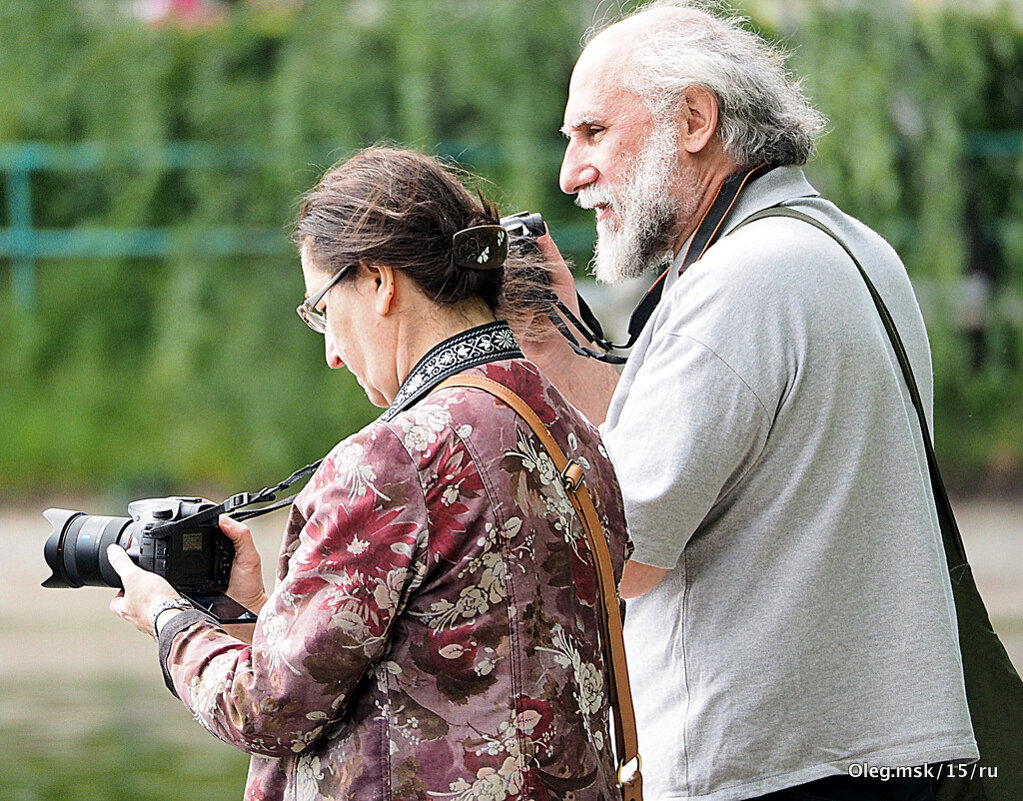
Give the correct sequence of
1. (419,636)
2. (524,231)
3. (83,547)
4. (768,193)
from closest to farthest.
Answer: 1. (419,636)
2. (83,547)
3. (768,193)
4. (524,231)

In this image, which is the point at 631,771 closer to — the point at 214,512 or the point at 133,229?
the point at 214,512

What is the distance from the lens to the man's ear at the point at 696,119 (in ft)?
7.15

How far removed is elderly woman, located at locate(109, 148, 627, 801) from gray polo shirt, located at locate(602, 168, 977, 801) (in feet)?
0.85

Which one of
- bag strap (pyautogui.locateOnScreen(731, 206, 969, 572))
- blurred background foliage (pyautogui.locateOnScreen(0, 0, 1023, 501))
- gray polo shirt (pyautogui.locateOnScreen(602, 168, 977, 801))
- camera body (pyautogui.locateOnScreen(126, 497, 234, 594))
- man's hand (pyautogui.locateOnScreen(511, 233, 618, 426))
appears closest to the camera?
camera body (pyautogui.locateOnScreen(126, 497, 234, 594))

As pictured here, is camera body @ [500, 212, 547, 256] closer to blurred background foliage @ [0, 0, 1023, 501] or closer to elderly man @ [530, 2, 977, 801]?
elderly man @ [530, 2, 977, 801]

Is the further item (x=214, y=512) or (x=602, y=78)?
(x=602, y=78)

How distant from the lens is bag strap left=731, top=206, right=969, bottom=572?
→ 6.63 feet

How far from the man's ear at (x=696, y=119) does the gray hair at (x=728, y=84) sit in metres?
0.01

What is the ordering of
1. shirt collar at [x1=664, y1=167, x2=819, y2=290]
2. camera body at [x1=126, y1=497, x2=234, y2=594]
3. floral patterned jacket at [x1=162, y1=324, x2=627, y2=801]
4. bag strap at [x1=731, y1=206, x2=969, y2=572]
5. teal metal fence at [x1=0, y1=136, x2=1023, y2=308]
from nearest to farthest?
floral patterned jacket at [x1=162, y1=324, x2=627, y2=801] → camera body at [x1=126, y1=497, x2=234, y2=594] → bag strap at [x1=731, y1=206, x2=969, y2=572] → shirt collar at [x1=664, y1=167, x2=819, y2=290] → teal metal fence at [x1=0, y1=136, x2=1023, y2=308]

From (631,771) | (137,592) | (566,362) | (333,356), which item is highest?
(333,356)

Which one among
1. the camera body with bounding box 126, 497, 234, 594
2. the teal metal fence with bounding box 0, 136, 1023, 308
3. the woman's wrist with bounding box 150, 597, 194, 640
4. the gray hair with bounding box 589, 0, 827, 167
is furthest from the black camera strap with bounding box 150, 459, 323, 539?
the teal metal fence with bounding box 0, 136, 1023, 308

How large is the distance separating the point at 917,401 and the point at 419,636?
2.76ft

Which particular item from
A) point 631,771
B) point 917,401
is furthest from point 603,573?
point 917,401

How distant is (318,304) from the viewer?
5.68 ft
